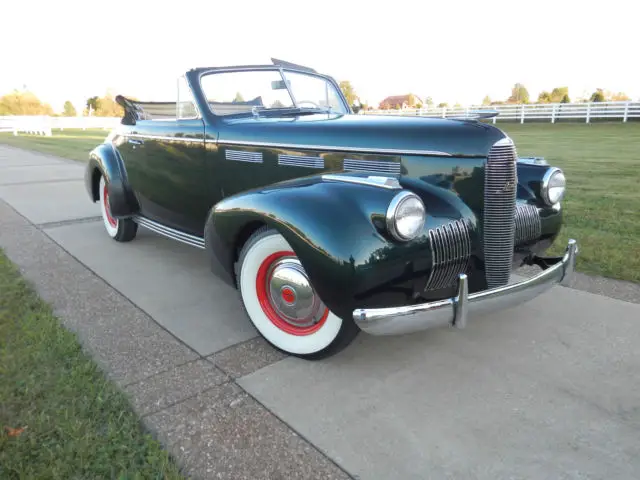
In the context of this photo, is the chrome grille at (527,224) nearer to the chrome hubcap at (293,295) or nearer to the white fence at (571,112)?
the chrome hubcap at (293,295)

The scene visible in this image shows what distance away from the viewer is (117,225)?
501 centimetres

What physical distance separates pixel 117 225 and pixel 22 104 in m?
57.7

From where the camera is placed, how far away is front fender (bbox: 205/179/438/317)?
2.21 m

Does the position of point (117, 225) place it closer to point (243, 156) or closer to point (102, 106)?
point (243, 156)

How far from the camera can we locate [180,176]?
3.90 metres

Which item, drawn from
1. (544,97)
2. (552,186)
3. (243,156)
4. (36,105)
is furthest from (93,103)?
(552,186)

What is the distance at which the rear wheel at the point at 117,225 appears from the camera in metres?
4.91

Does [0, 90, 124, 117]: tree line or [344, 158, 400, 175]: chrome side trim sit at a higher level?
Answer: [0, 90, 124, 117]: tree line

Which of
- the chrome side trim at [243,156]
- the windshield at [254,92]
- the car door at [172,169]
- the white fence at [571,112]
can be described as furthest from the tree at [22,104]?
the chrome side trim at [243,156]

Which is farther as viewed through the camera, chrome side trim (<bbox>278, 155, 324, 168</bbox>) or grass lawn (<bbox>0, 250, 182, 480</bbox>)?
chrome side trim (<bbox>278, 155, 324, 168</bbox>)

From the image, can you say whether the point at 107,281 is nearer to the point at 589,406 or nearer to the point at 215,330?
the point at 215,330

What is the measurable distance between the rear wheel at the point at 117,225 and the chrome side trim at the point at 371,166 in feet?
9.53

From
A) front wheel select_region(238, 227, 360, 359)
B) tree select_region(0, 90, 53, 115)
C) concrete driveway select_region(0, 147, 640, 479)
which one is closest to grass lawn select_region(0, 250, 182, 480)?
concrete driveway select_region(0, 147, 640, 479)

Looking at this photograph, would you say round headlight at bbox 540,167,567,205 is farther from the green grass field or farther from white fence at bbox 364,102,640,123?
white fence at bbox 364,102,640,123
